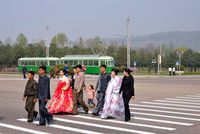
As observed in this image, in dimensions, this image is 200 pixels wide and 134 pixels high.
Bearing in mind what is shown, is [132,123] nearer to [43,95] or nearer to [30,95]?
[43,95]

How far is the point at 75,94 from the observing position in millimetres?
12133

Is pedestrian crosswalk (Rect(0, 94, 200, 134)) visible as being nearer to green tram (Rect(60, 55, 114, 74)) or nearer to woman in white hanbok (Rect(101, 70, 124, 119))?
woman in white hanbok (Rect(101, 70, 124, 119))

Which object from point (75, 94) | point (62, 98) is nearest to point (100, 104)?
point (75, 94)

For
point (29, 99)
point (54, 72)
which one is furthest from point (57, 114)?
point (54, 72)

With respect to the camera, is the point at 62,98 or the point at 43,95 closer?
the point at 43,95

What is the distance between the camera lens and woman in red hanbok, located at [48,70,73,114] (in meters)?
11.8

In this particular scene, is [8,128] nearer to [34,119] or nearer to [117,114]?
[34,119]

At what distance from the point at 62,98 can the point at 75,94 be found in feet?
1.71

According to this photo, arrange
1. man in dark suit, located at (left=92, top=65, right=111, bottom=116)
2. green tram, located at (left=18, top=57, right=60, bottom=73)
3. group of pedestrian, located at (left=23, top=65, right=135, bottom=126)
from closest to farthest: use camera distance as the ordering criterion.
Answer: group of pedestrian, located at (left=23, top=65, right=135, bottom=126) → man in dark suit, located at (left=92, top=65, right=111, bottom=116) → green tram, located at (left=18, top=57, right=60, bottom=73)

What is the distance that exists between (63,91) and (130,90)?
7.23ft

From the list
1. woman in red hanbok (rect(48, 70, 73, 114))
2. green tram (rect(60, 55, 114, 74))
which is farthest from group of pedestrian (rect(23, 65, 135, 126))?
green tram (rect(60, 55, 114, 74))

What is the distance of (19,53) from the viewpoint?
7331 cm

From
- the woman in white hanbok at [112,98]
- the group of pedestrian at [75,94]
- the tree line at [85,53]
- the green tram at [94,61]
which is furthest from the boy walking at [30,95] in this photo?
the tree line at [85,53]

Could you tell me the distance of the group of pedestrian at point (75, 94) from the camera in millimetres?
10141
